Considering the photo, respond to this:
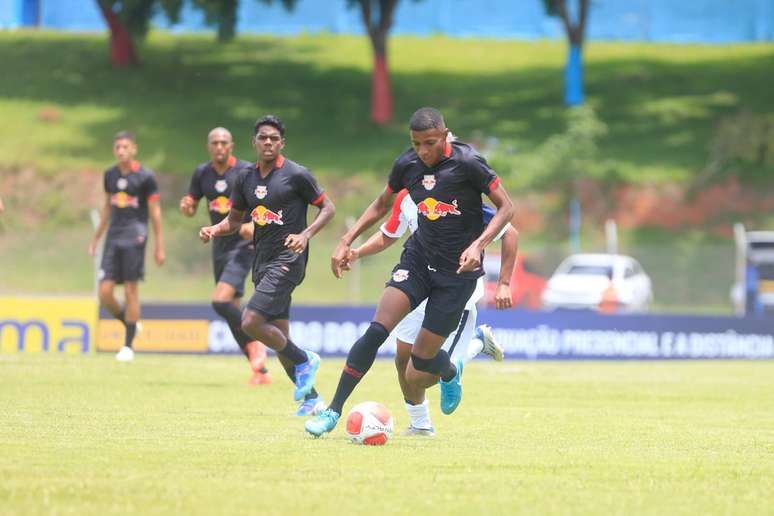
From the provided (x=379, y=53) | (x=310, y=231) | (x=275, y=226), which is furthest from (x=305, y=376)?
(x=379, y=53)

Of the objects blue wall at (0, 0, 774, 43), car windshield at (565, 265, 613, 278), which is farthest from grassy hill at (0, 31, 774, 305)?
car windshield at (565, 265, 613, 278)

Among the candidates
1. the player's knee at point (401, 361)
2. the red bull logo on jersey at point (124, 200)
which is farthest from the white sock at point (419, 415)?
the red bull logo on jersey at point (124, 200)

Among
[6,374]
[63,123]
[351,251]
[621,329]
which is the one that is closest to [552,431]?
[351,251]

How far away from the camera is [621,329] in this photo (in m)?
25.1

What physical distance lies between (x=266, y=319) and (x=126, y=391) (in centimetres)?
271

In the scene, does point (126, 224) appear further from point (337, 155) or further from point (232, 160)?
point (337, 155)

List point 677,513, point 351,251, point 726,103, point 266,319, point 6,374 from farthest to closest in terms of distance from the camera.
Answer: point 726,103
point 6,374
point 266,319
point 351,251
point 677,513

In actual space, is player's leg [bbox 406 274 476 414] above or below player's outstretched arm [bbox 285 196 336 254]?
below

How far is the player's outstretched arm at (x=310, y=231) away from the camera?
11656mm

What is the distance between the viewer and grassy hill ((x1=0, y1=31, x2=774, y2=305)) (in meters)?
43.4

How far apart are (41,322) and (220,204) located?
7.64 m

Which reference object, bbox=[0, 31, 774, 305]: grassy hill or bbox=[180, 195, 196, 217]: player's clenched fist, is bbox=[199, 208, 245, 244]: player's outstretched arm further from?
bbox=[0, 31, 774, 305]: grassy hill

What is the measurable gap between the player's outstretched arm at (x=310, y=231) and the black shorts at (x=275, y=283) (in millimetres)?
505

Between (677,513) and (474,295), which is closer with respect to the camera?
(677,513)
